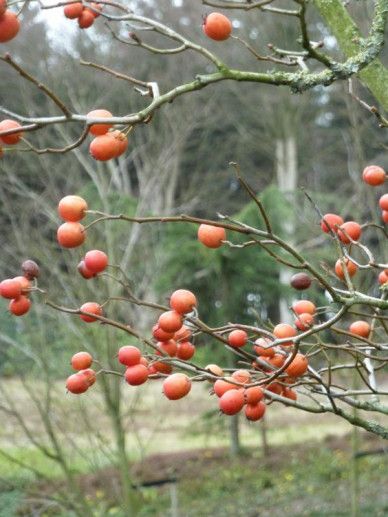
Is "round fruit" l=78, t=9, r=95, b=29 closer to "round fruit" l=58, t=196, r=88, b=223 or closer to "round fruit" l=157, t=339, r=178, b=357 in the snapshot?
"round fruit" l=58, t=196, r=88, b=223

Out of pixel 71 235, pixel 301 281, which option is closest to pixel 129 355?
pixel 71 235

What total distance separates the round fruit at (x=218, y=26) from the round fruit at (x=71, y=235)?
0.46 metres

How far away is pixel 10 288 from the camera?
154 cm

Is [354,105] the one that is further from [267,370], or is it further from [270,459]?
[270,459]

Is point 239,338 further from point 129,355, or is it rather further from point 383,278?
point 383,278

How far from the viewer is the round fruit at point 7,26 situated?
4.21 ft

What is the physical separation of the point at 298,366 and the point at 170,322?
0.76 feet

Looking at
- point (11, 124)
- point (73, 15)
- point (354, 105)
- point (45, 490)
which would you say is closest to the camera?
point (11, 124)

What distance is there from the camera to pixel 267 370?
155cm

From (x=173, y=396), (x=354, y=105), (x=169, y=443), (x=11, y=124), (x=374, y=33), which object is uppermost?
(x=354, y=105)

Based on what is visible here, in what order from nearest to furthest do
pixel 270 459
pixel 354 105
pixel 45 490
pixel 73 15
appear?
pixel 73 15 → pixel 354 105 → pixel 45 490 → pixel 270 459

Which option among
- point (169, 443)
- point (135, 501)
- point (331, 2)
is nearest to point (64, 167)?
point (169, 443)

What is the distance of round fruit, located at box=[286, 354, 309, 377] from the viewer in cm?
147

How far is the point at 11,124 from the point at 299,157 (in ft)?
68.1
